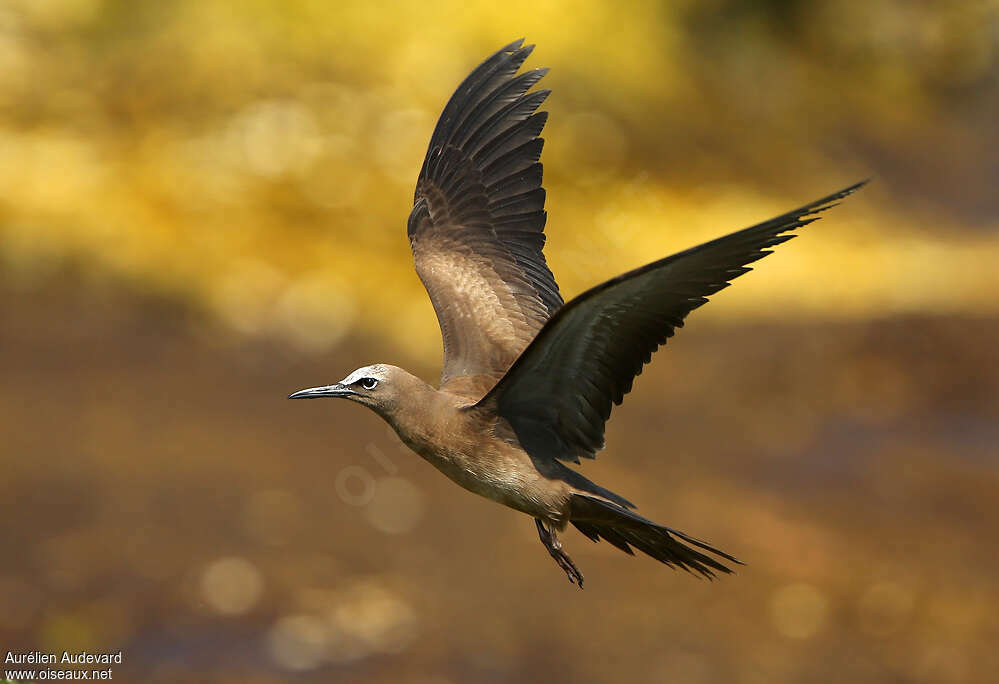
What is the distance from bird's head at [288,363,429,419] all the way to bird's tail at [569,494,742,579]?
1090mm

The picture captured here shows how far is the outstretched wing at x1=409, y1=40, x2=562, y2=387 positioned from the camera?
8.58 metres

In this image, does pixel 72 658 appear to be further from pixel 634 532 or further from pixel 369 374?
pixel 634 532

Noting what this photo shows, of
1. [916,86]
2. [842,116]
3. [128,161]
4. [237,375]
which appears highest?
[916,86]

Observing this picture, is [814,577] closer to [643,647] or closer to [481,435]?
[643,647]

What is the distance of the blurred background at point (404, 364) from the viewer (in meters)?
17.2

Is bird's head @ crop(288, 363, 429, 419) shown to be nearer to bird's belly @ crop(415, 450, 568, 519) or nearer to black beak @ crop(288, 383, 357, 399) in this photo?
black beak @ crop(288, 383, 357, 399)

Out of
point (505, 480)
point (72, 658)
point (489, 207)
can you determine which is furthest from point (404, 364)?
point (505, 480)

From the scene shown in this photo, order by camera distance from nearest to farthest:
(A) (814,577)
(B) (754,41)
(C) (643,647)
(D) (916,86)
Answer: (C) (643,647)
(A) (814,577)
(B) (754,41)
(D) (916,86)

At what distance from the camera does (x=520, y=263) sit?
29.0 feet

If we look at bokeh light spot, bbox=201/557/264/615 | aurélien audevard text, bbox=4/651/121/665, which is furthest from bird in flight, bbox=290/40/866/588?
bokeh light spot, bbox=201/557/264/615

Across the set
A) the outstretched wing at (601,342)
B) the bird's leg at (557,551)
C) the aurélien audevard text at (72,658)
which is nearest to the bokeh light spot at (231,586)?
the aurélien audevard text at (72,658)

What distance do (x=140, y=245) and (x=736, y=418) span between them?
9.99 meters

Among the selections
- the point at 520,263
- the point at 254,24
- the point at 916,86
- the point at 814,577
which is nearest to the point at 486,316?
the point at 520,263

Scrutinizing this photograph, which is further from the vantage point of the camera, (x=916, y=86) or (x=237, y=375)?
(x=916, y=86)
